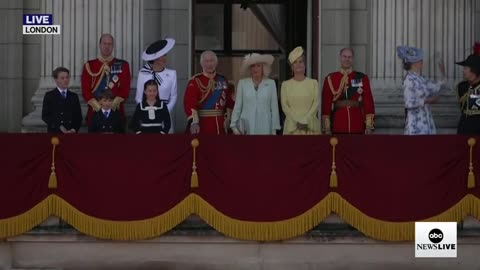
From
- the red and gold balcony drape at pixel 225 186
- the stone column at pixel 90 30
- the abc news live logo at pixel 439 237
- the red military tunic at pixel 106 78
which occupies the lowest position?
the abc news live logo at pixel 439 237

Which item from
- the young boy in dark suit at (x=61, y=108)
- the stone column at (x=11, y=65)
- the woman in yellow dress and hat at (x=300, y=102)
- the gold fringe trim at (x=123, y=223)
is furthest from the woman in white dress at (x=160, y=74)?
the stone column at (x=11, y=65)

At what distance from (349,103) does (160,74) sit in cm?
240

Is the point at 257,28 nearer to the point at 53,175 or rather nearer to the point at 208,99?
the point at 208,99

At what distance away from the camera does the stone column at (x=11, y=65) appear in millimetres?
16484

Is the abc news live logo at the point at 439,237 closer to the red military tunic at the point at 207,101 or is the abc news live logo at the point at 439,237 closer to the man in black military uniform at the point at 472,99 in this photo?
the man in black military uniform at the point at 472,99

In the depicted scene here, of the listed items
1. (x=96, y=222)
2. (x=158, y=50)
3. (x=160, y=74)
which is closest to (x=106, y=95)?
(x=160, y=74)

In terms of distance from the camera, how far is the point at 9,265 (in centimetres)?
1319

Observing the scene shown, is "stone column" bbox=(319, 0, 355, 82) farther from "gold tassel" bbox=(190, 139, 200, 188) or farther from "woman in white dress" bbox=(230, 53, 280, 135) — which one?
"gold tassel" bbox=(190, 139, 200, 188)

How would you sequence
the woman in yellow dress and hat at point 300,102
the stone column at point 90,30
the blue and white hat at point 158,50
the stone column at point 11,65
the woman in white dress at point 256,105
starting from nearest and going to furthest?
1. the woman in yellow dress and hat at point 300,102
2. the woman in white dress at point 256,105
3. the blue and white hat at point 158,50
4. the stone column at point 90,30
5. the stone column at point 11,65

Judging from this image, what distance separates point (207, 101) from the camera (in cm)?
1446

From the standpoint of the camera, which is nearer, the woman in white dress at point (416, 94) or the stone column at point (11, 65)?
the woman in white dress at point (416, 94)

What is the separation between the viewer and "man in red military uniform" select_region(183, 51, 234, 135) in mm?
14344

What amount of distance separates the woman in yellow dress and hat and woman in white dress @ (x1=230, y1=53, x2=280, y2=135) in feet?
0.66

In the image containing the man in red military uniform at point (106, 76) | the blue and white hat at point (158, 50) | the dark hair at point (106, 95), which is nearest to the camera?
the dark hair at point (106, 95)
